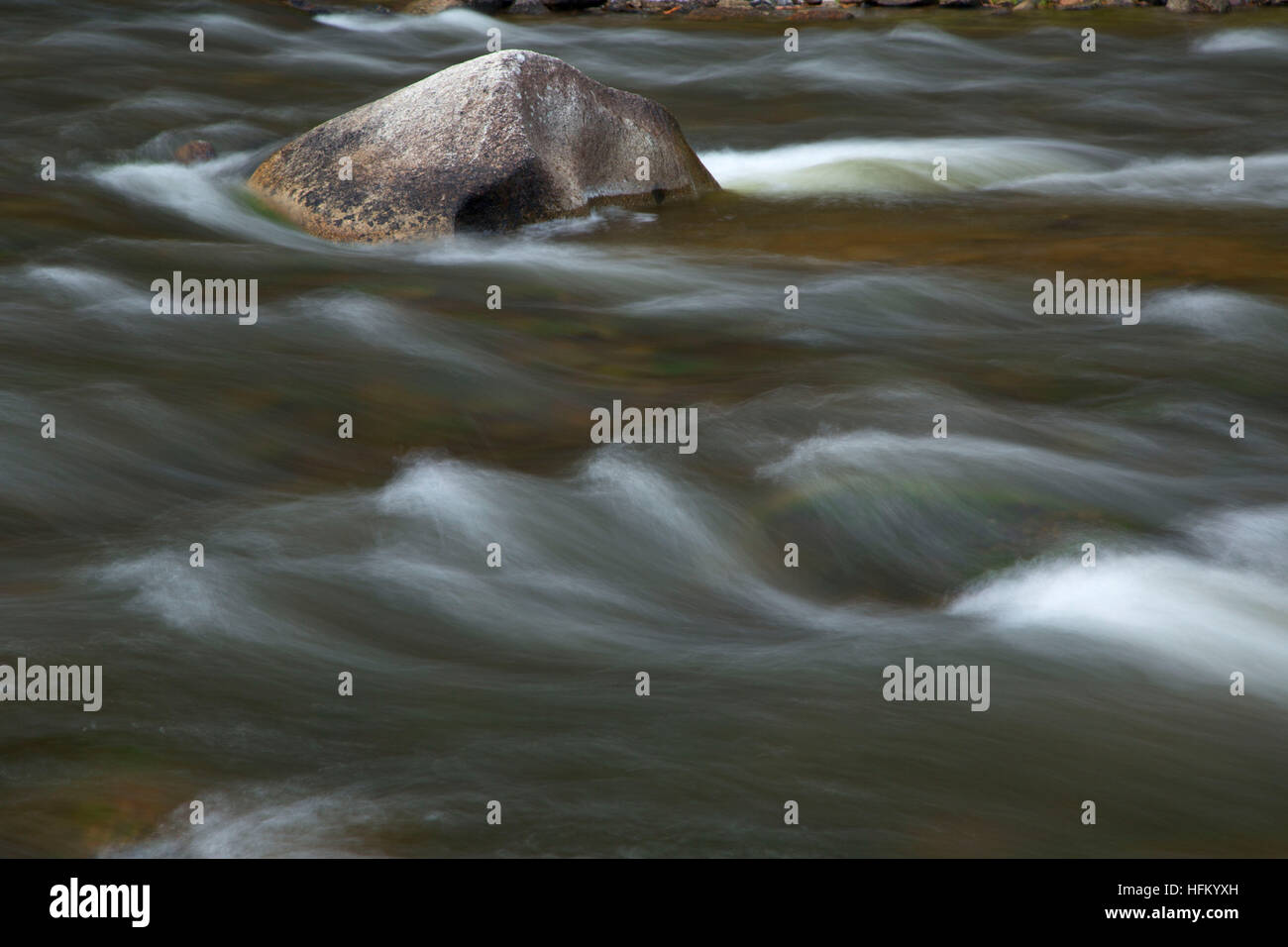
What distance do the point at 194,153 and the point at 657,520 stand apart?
5.90 m

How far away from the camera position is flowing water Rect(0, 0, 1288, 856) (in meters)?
2.81

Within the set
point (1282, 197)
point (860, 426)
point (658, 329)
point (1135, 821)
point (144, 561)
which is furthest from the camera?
point (1282, 197)

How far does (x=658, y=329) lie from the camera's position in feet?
20.6

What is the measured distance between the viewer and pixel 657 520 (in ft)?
14.4

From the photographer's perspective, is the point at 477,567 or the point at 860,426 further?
the point at 860,426

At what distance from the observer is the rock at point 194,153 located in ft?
29.4

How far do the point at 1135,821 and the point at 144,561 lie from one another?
2.59 meters

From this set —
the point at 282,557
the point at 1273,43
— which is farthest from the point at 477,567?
the point at 1273,43
